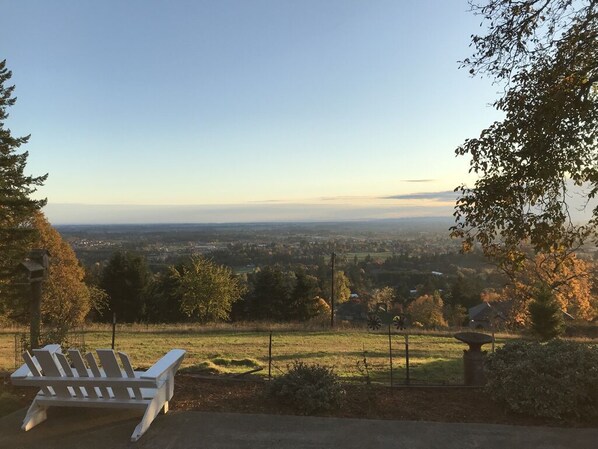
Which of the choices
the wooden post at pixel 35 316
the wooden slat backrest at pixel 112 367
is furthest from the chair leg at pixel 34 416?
the wooden post at pixel 35 316

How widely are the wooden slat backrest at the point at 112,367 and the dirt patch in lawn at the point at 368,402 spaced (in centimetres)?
75

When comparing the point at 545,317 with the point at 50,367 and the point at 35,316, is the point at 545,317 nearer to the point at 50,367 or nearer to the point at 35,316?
the point at 35,316

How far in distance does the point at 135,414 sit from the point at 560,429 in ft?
14.1

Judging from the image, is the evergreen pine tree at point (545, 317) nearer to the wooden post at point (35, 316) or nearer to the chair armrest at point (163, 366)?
the chair armrest at point (163, 366)

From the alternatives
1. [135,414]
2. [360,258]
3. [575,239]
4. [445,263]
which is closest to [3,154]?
[135,414]

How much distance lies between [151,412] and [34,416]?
1216 mm

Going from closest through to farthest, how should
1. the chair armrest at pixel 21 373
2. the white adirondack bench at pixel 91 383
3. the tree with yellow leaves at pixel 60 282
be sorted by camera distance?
the white adirondack bench at pixel 91 383 → the chair armrest at pixel 21 373 → the tree with yellow leaves at pixel 60 282

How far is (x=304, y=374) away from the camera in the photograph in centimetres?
492

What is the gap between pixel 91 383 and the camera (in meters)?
4.03

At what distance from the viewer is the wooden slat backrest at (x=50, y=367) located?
13.2 feet

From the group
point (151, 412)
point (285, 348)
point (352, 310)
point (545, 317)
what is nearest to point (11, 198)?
point (285, 348)

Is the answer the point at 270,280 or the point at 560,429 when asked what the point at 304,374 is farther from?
the point at 270,280

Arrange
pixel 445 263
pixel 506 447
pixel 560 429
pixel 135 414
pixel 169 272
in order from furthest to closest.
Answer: pixel 445 263 < pixel 169 272 < pixel 135 414 < pixel 560 429 < pixel 506 447

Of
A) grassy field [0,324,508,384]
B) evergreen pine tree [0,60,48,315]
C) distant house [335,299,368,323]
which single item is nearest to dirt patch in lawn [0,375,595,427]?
grassy field [0,324,508,384]
